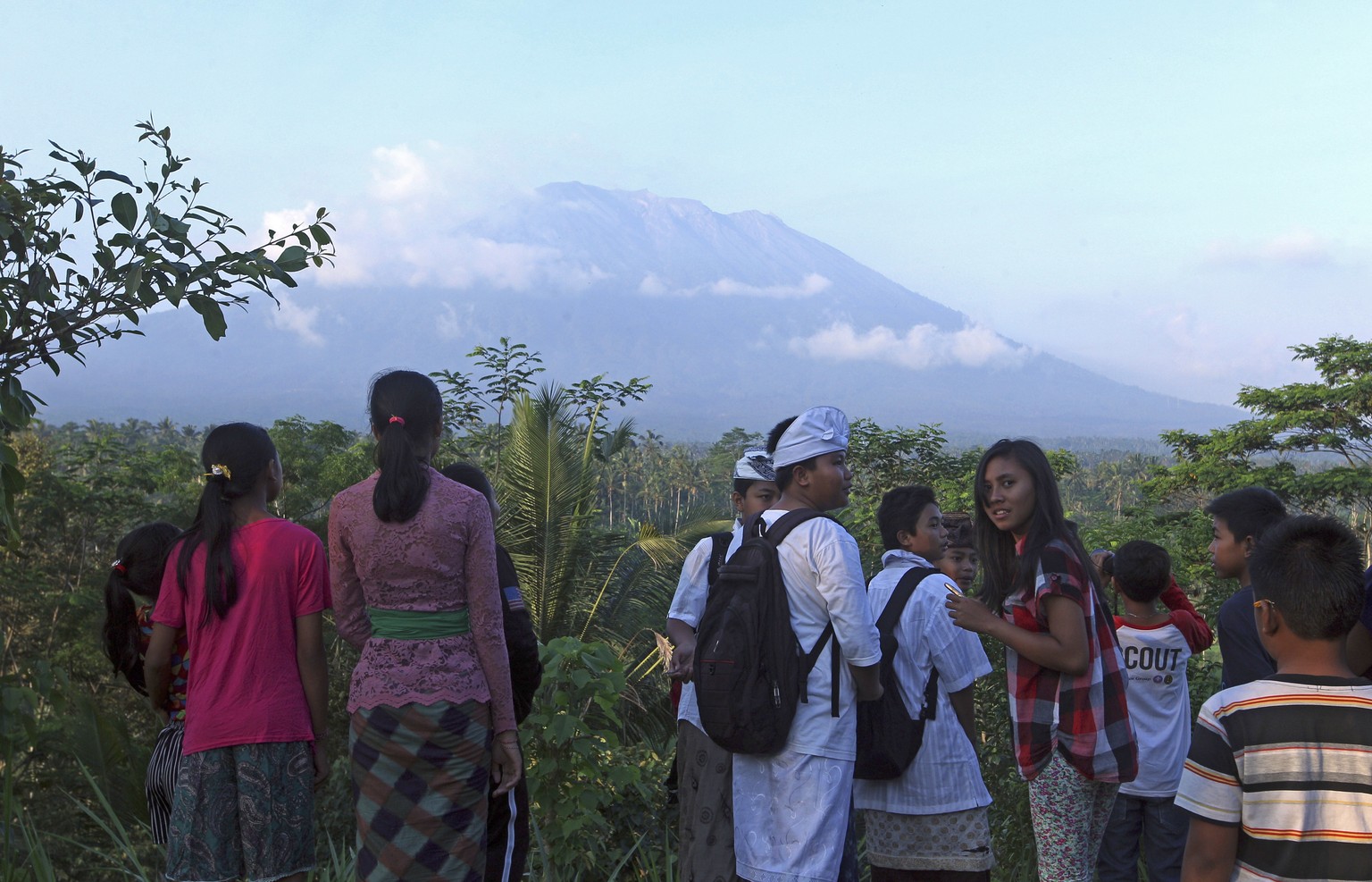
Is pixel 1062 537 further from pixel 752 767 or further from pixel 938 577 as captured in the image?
pixel 752 767

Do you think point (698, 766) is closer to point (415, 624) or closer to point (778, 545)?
point (778, 545)

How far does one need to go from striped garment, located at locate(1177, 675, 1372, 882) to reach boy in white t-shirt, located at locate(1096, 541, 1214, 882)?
165 cm

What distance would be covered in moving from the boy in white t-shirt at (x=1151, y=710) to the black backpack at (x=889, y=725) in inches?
37.6

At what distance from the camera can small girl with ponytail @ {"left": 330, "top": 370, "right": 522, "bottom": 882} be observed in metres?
2.83

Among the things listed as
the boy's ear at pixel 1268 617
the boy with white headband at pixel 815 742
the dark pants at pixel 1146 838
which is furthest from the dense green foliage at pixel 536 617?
the boy's ear at pixel 1268 617

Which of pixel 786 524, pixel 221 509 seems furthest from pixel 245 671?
pixel 786 524

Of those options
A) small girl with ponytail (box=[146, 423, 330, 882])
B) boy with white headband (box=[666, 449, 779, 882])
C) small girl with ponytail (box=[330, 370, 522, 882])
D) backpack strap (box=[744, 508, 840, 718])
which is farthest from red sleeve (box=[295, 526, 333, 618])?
backpack strap (box=[744, 508, 840, 718])

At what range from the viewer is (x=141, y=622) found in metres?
3.38

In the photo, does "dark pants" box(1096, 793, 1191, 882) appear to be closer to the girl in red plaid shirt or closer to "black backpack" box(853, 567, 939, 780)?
the girl in red plaid shirt

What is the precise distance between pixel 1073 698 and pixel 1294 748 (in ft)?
3.51

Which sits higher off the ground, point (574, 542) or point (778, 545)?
point (778, 545)

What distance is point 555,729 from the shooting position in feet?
13.0

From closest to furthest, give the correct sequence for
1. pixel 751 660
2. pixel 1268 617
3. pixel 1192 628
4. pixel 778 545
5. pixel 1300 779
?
pixel 1300 779 < pixel 1268 617 < pixel 751 660 < pixel 778 545 < pixel 1192 628

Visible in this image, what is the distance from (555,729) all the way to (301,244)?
1967mm
